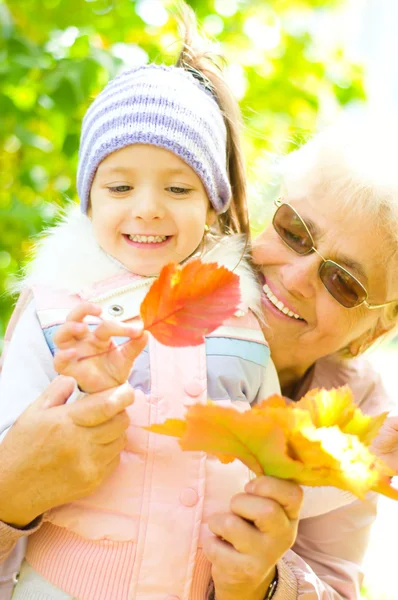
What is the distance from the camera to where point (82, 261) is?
1620mm

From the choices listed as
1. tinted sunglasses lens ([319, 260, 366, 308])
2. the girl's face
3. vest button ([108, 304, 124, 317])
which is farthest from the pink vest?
tinted sunglasses lens ([319, 260, 366, 308])

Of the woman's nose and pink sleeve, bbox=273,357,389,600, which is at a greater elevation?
the woman's nose

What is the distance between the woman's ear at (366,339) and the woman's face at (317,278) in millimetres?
103

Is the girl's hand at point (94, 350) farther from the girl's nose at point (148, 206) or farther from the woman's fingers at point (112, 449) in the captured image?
the girl's nose at point (148, 206)

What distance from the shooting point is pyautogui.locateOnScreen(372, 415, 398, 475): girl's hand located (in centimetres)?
154

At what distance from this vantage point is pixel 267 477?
3.69 feet

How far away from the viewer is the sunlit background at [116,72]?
2.54 metres

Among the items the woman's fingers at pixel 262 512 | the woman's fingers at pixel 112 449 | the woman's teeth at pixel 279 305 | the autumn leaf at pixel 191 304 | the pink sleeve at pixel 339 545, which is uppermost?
the autumn leaf at pixel 191 304

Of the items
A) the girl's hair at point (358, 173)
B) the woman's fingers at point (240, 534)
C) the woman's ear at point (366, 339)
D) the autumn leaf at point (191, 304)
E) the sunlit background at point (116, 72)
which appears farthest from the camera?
the sunlit background at point (116, 72)

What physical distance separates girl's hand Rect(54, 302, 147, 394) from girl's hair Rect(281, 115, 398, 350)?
746mm

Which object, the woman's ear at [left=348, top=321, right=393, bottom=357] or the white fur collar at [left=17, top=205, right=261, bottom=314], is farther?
the woman's ear at [left=348, top=321, right=393, bottom=357]

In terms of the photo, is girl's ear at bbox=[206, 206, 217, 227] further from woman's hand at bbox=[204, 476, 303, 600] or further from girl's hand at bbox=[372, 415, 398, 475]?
woman's hand at bbox=[204, 476, 303, 600]

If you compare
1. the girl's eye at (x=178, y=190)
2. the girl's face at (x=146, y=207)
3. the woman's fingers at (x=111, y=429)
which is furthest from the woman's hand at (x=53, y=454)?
the girl's eye at (x=178, y=190)

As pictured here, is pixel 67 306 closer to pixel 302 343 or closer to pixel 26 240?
pixel 302 343
